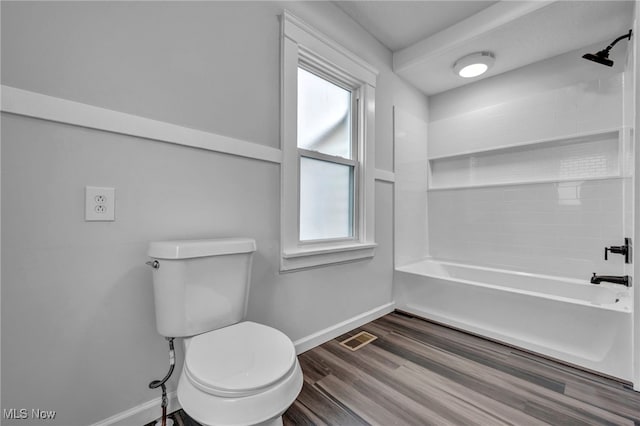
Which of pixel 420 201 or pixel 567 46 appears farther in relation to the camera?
pixel 420 201

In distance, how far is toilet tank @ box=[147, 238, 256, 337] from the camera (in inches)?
44.3

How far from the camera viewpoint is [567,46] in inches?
87.1

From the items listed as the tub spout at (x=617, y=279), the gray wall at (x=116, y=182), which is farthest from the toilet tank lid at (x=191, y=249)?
the tub spout at (x=617, y=279)

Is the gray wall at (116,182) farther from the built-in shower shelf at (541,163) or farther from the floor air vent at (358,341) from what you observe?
the built-in shower shelf at (541,163)

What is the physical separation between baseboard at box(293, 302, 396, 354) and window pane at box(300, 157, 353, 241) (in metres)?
0.70

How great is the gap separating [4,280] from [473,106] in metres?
3.60

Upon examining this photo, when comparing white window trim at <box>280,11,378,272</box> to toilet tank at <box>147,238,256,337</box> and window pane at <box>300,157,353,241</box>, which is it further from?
toilet tank at <box>147,238,256,337</box>

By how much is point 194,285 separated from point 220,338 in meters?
0.25

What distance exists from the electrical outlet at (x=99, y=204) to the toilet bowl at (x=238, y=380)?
2.08 feet

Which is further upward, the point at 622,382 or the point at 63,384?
the point at 63,384

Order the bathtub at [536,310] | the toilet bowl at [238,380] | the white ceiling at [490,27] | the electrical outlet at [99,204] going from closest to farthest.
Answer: the toilet bowl at [238,380] < the electrical outlet at [99,204] < the bathtub at [536,310] < the white ceiling at [490,27]

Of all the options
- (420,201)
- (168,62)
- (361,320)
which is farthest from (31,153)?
(420,201)

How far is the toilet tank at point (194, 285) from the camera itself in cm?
112

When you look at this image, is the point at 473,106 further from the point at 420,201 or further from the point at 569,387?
the point at 569,387
